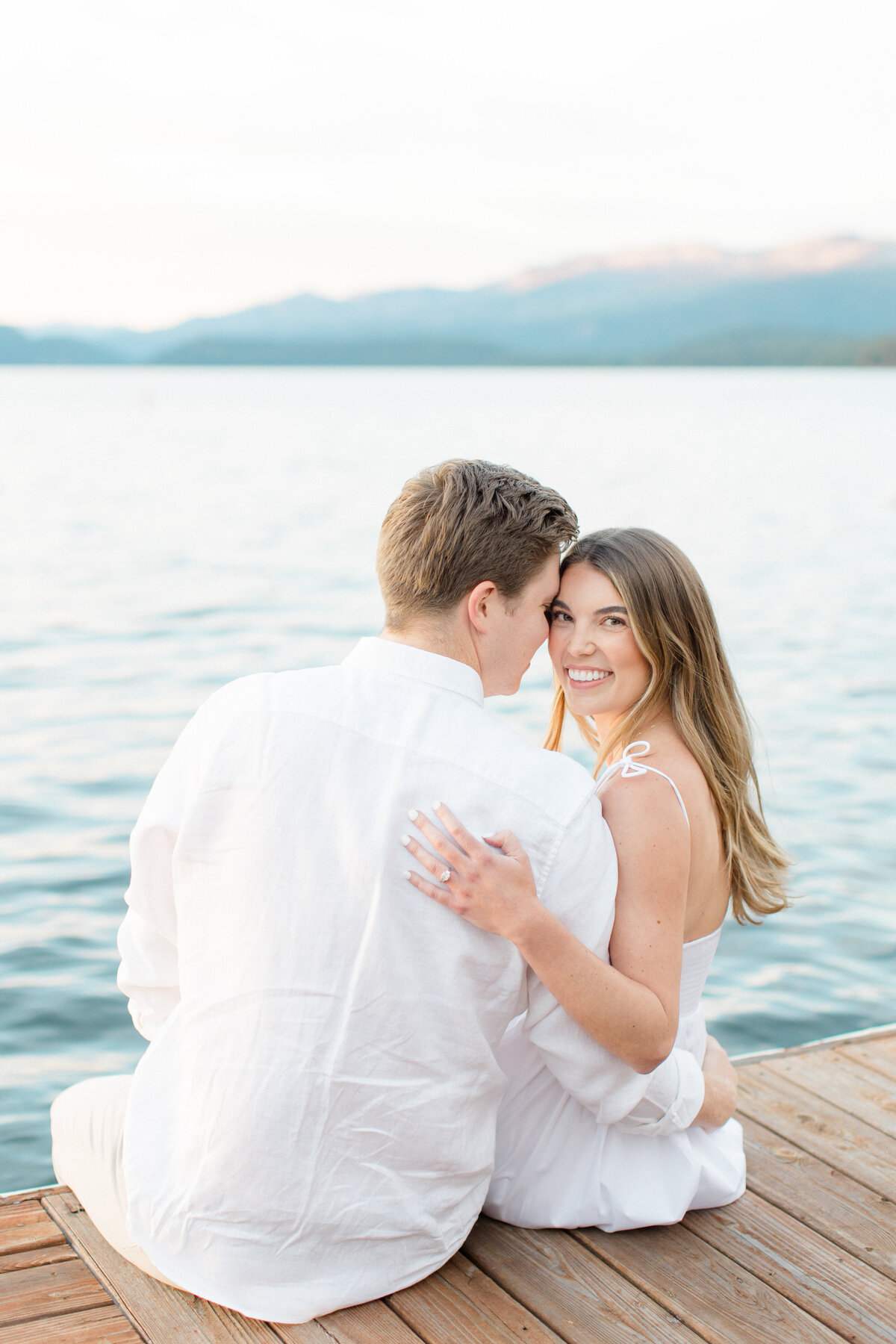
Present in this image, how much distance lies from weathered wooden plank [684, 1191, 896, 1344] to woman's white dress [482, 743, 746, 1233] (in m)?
0.12

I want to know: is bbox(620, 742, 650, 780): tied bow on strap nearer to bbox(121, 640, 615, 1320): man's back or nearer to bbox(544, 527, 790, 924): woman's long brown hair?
bbox(544, 527, 790, 924): woman's long brown hair

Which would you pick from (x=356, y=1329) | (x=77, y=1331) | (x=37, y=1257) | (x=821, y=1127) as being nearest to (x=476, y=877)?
(x=356, y=1329)

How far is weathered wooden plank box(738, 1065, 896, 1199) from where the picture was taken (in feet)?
9.51

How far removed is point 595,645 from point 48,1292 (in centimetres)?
166

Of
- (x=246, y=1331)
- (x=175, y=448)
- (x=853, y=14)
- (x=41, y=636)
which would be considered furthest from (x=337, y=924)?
(x=853, y=14)

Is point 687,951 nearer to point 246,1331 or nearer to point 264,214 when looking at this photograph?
point 246,1331

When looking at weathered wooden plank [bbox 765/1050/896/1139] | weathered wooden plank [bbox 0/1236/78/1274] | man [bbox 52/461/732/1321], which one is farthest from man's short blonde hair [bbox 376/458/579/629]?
weathered wooden plank [bbox 765/1050/896/1139]

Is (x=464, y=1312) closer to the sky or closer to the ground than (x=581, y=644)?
closer to the ground

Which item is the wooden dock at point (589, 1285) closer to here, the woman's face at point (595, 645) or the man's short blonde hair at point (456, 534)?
the woman's face at point (595, 645)

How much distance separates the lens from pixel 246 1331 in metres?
2.14

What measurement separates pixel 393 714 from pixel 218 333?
454 feet

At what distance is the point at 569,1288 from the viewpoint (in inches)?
92.4

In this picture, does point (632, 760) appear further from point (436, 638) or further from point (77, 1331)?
point (77, 1331)

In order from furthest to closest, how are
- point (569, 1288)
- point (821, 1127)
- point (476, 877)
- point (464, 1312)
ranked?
point (821, 1127)
point (569, 1288)
point (464, 1312)
point (476, 877)
